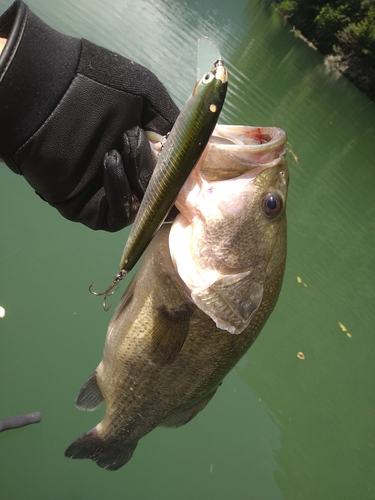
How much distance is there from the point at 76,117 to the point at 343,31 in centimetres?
4432

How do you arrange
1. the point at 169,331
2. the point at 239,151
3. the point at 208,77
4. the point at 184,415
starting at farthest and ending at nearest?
the point at 184,415 < the point at 169,331 < the point at 239,151 < the point at 208,77

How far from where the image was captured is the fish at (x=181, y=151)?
1.25 meters

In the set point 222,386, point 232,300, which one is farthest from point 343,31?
point 232,300

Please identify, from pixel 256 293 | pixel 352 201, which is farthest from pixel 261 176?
pixel 352 201

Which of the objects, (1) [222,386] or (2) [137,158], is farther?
(1) [222,386]

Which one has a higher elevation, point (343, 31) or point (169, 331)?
point (343, 31)

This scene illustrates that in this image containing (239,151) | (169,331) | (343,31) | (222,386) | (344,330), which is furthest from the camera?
(343,31)

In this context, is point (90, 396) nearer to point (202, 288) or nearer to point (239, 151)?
point (202, 288)

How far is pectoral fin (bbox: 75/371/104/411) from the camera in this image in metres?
2.34

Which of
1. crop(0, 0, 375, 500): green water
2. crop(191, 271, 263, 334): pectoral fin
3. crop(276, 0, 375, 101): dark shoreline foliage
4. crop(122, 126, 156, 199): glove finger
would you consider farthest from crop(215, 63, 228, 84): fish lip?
crop(276, 0, 375, 101): dark shoreline foliage

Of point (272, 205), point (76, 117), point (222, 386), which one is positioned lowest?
point (222, 386)

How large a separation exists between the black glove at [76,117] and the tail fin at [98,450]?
4.34 ft

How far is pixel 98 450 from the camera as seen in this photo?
239cm

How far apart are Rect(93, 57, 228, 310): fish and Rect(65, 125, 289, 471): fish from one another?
0.92 ft
